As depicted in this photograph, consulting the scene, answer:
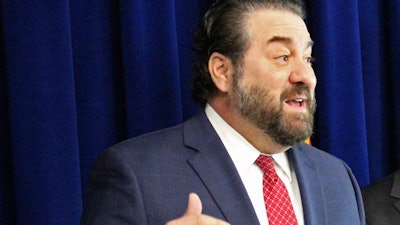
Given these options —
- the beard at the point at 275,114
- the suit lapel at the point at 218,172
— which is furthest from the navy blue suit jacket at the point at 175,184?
the beard at the point at 275,114

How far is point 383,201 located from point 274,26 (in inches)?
27.4

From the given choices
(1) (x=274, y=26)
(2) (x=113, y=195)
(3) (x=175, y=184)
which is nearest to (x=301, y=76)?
(1) (x=274, y=26)

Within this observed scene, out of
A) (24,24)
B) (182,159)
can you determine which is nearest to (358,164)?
(182,159)

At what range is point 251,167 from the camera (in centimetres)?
172

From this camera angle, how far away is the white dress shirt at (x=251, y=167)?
1.66m

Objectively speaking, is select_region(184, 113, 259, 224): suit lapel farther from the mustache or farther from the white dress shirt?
the mustache

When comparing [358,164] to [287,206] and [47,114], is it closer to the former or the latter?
[287,206]

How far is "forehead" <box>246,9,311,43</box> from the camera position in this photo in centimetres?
177

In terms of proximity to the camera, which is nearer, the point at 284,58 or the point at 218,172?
the point at 218,172

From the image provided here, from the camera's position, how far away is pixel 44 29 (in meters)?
1.81

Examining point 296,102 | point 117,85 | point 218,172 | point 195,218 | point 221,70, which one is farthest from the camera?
point 117,85

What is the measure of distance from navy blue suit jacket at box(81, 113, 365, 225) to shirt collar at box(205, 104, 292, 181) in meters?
0.04

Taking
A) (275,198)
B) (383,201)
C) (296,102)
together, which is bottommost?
(383,201)

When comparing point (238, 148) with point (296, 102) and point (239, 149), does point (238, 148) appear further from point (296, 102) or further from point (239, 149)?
point (296, 102)
